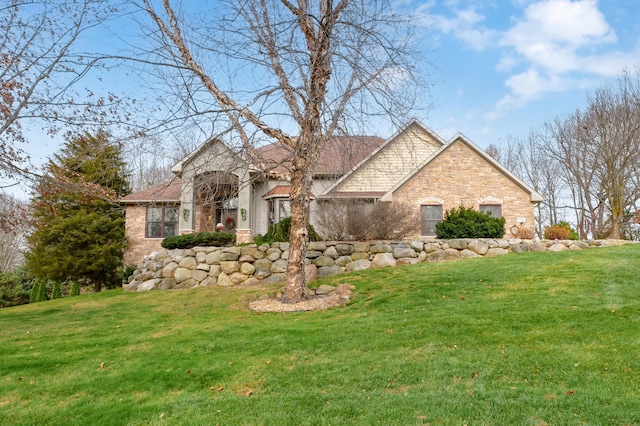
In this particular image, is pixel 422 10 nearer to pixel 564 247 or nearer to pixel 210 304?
pixel 210 304

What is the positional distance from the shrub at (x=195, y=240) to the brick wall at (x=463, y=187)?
22.2ft

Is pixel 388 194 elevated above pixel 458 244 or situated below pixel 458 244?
above

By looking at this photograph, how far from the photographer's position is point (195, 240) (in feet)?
46.3

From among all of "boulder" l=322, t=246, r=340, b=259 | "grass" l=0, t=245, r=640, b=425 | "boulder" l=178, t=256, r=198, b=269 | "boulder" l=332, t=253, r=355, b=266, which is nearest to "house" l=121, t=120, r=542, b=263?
"boulder" l=322, t=246, r=340, b=259

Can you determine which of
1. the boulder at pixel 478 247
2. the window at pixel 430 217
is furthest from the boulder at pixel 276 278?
the window at pixel 430 217

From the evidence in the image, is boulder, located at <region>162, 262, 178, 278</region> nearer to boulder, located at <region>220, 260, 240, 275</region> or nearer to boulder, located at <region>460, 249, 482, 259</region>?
boulder, located at <region>220, 260, 240, 275</region>

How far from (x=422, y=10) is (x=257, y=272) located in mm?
7888

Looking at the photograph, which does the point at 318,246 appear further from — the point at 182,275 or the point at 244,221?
the point at 244,221

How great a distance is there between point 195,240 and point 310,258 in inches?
184

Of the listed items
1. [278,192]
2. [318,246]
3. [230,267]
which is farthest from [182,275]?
[278,192]

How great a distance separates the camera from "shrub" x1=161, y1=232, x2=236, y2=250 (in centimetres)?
1406

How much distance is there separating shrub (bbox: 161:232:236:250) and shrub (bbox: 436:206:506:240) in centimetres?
758

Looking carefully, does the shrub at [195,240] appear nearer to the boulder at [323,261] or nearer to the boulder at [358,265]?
the boulder at [323,261]

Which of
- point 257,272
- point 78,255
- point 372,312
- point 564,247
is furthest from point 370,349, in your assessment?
point 78,255
